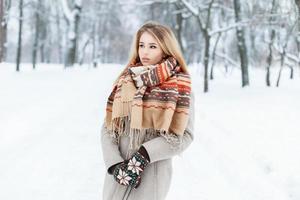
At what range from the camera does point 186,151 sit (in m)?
8.17

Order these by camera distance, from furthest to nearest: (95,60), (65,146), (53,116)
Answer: (95,60), (53,116), (65,146)

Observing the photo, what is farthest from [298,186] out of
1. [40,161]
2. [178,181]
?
[40,161]

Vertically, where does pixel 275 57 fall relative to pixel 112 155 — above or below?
above

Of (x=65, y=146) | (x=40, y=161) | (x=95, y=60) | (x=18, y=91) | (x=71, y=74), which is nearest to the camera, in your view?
(x=40, y=161)

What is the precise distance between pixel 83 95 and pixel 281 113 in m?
8.21

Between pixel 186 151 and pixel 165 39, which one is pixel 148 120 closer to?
pixel 165 39

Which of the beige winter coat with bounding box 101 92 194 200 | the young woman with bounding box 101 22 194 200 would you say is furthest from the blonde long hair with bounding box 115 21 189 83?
the beige winter coat with bounding box 101 92 194 200

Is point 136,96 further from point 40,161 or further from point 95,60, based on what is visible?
point 95,60

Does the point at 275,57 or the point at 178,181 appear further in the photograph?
the point at 275,57

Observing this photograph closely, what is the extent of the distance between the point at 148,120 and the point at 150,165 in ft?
1.02

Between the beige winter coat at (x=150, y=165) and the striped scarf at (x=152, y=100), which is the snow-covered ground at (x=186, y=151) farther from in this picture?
the striped scarf at (x=152, y=100)

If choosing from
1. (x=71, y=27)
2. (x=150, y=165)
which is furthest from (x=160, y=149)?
(x=71, y=27)

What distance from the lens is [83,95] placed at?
56.3ft

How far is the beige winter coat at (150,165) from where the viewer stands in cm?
270
